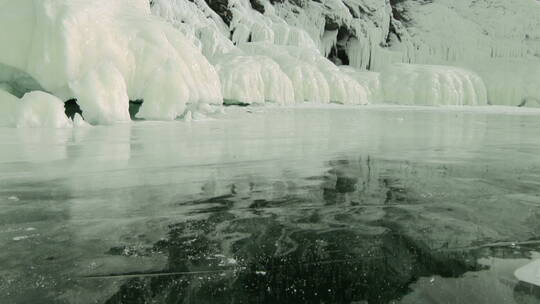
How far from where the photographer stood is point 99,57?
9.90m

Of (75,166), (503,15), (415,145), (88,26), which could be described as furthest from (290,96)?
(503,15)

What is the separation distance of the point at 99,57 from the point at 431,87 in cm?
2426

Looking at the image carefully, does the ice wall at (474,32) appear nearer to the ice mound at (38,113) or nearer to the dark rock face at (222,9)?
the dark rock face at (222,9)

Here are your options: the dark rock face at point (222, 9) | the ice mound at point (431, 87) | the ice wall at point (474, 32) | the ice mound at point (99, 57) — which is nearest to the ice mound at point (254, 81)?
the ice mound at point (99, 57)

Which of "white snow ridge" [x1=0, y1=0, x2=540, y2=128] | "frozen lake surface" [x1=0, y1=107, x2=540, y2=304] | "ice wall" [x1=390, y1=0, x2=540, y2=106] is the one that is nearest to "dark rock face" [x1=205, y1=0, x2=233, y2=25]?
"white snow ridge" [x1=0, y1=0, x2=540, y2=128]

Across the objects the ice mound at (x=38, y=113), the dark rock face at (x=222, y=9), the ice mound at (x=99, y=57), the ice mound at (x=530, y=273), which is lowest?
the ice mound at (x=530, y=273)

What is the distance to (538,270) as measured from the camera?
6.43 ft

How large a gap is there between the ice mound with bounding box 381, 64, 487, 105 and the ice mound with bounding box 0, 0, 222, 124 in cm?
2122

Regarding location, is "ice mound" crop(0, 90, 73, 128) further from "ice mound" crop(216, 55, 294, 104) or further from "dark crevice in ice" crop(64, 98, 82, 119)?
"ice mound" crop(216, 55, 294, 104)

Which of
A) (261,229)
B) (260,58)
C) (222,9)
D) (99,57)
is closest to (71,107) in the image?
(99,57)

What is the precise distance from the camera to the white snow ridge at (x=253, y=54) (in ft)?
31.3

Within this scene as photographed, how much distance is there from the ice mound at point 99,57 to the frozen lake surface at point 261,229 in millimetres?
4401

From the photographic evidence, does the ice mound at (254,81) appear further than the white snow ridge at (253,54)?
Yes

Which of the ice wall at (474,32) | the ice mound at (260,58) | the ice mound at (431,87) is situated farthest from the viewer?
the ice wall at (474,32)
